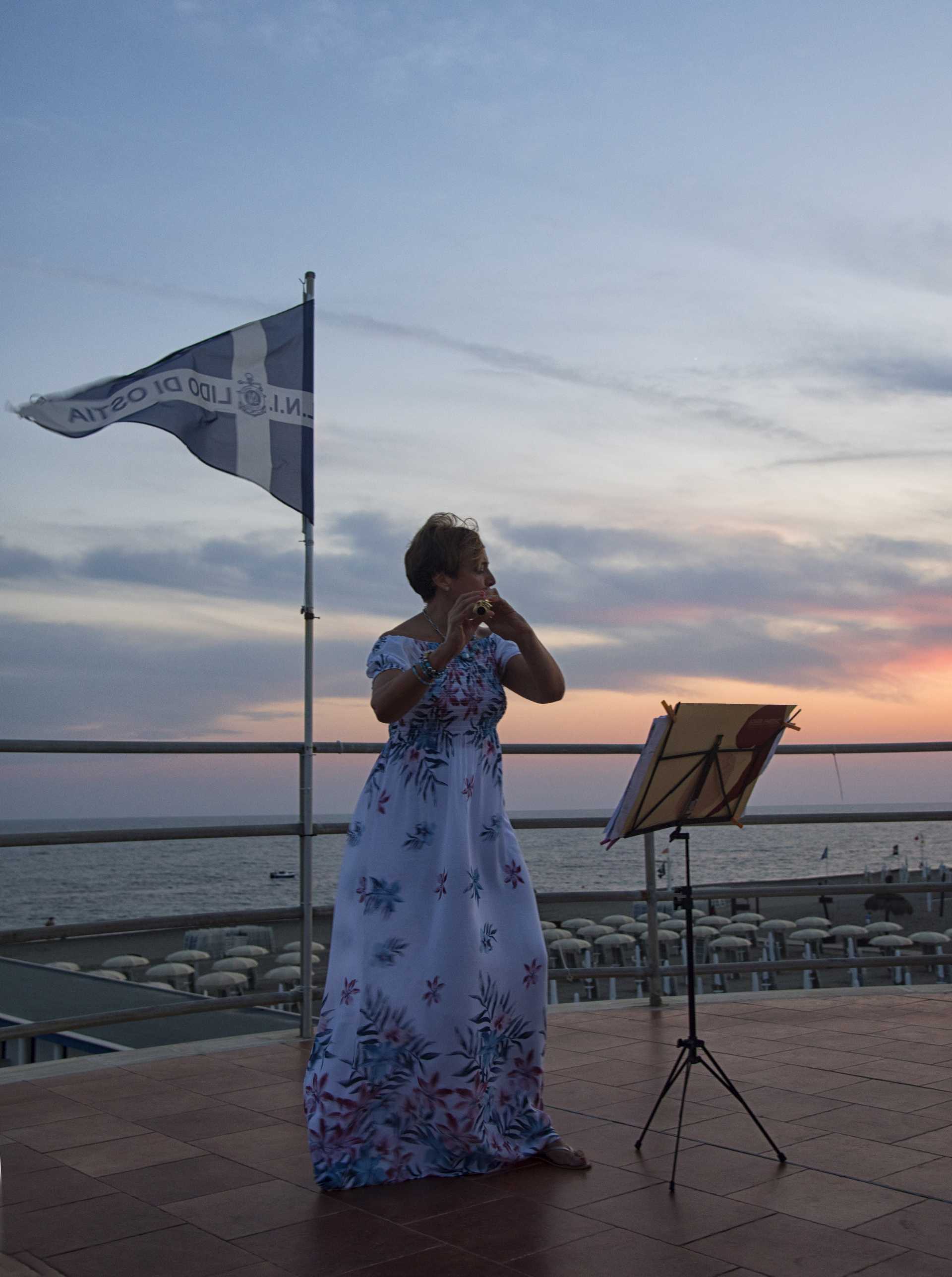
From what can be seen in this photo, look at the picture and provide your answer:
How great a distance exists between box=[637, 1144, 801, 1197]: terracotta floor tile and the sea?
27016mm

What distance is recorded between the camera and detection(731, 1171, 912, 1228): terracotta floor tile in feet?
8.42

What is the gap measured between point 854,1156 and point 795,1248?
695mm

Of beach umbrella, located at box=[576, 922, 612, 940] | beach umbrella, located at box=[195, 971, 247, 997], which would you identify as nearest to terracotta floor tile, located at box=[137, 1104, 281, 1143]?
beach umbrella, located at box=[195, 971, 247, 997]

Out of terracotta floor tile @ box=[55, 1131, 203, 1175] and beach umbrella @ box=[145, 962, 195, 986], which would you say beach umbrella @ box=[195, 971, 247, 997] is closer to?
beach umbrella @ box=[145, 962, 195, 986]

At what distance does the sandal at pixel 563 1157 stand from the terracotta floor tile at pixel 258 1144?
68 centimetres

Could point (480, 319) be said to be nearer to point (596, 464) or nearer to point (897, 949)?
point (596, 464)

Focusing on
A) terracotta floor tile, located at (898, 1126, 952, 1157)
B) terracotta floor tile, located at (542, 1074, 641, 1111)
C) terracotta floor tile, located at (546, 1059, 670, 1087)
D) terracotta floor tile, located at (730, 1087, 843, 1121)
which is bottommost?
terracotta floor tile, located at (542, 1074, 641, 1111)

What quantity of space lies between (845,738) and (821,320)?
8.21 meters

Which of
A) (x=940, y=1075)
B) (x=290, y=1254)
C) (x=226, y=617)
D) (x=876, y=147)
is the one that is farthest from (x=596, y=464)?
(x=226, y=617)

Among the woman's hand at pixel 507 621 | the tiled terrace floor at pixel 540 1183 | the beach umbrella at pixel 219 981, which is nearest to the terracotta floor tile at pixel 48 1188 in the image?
the tiled terrace floor at pixel 540 1183

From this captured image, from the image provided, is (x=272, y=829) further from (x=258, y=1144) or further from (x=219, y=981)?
(x=219, y=981)

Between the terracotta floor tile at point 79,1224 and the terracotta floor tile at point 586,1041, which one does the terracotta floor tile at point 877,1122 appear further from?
the terracotta floor tile at point 79,1224

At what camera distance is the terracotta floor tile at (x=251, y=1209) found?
261cm

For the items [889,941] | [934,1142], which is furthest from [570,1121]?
[889,941]
